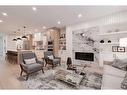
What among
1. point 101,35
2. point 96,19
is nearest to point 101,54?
point 101,35

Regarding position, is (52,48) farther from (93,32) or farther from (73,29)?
(93,32)

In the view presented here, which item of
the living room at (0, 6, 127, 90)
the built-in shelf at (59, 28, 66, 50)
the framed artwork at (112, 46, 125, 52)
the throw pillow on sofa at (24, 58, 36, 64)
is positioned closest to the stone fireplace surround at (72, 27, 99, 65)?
the living room at (0, 6, 127, 90)

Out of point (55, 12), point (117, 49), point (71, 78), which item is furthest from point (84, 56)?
point (71, 78)

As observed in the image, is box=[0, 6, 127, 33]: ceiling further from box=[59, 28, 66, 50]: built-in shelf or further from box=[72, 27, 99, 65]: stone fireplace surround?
box=[59, 28, 66, 50]: built-in shelf

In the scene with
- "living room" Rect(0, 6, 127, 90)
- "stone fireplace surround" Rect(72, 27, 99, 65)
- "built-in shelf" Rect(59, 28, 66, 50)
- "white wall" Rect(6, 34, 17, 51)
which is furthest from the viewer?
"white wall" Rect(6, 34, 17, 51)

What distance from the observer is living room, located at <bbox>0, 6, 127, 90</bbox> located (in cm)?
338

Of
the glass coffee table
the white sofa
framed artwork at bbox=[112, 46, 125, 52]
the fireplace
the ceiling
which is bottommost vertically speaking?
the glass coffee table

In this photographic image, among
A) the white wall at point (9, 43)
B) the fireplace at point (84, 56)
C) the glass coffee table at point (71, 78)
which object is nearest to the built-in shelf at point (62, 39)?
the fireplace at point (84, 56)

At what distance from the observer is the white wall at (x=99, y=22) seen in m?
4.90

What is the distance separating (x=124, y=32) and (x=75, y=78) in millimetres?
3056

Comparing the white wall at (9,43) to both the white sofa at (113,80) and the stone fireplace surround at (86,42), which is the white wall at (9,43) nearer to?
the stone fireplace surround at (86,42)

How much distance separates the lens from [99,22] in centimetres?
566

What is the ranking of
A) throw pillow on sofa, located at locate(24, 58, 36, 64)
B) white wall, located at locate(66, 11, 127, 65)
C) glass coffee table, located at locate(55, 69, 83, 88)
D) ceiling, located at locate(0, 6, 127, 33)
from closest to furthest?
glass coffee table, located at locate(55, 69, 83, 88) → ceiling, located at locate(0, 6, 127, 33) → throw pillow on sofa, located at locate(24, 58, 36, 64) → white wall, located at locate(66, 11, 127, 65)

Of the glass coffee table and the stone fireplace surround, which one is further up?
the stone fireplace surround
